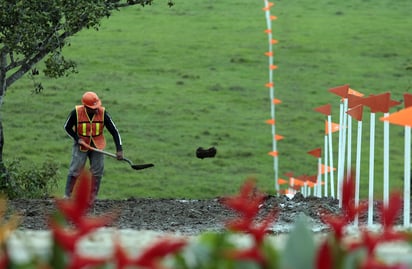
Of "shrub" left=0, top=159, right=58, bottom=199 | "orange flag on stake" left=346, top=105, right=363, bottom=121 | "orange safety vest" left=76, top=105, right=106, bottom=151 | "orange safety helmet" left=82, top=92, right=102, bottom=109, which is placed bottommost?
"shrub" left=0, top=159, right=58, bottom=199

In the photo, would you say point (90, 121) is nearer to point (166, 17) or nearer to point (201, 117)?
point (201, 117)

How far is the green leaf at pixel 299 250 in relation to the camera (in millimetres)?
2498

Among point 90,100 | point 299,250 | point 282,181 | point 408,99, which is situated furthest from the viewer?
point 282,181

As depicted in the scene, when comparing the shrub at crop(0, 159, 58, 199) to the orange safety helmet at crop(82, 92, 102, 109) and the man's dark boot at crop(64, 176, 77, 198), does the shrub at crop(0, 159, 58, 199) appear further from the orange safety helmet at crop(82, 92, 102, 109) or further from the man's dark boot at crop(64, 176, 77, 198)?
the orange safety helmet at crop(82, 92, 102, 109)

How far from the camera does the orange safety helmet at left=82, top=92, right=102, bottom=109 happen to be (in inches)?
555

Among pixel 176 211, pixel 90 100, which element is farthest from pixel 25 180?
pixel 176 211

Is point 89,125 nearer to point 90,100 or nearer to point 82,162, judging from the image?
point 90,100

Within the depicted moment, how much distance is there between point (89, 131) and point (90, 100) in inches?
20.0

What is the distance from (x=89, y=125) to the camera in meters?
14.5

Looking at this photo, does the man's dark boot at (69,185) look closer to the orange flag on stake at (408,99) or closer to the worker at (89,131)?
the worker at (89,131)

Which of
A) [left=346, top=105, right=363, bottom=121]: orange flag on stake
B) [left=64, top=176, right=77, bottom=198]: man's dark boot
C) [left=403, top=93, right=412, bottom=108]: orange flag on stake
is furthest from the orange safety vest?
[left=403, top=93, right=412, bottom=108]: orange flag on stake

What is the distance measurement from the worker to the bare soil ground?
60 cm

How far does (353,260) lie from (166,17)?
91.7 feet

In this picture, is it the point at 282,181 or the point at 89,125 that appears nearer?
the point at 89,125
